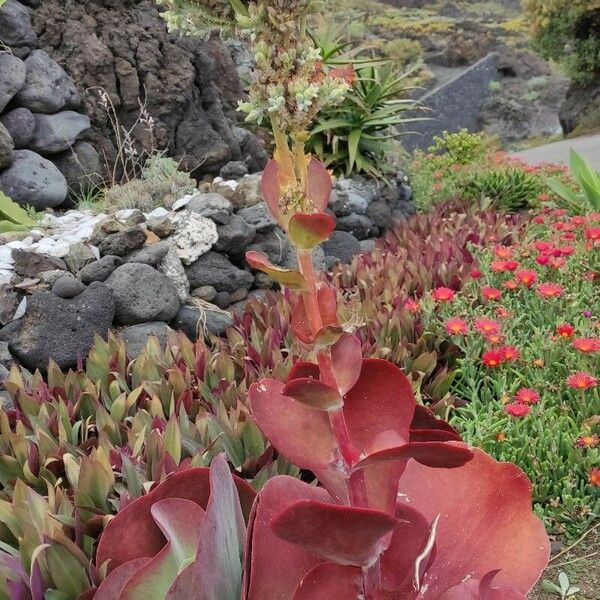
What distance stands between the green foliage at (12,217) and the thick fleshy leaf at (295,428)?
12.2 ft

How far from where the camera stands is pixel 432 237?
4.70 metres

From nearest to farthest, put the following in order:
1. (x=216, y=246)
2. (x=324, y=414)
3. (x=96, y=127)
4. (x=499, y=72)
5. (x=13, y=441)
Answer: (x=324, y=414), (x=13, y=441), (x=216, y=246), (x=96, y=127), (x=499, y=72)

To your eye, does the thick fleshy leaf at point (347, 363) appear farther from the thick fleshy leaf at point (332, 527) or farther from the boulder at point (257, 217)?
the boulder at point (257, 217)

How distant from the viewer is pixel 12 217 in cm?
423

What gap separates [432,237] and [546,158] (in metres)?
9.64

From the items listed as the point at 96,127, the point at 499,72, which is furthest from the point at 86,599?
the point at 499,72

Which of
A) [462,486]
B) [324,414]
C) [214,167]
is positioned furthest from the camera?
[214,167]

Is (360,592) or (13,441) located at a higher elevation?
(360,592)

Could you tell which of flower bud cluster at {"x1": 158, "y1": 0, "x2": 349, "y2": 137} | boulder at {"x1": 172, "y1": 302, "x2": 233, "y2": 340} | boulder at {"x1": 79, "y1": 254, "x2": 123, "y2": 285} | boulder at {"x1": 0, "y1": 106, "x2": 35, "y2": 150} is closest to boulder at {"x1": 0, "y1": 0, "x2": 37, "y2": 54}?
boulder at {"x1": 0, "y1": 106, "x2": 35, "y2": 150}

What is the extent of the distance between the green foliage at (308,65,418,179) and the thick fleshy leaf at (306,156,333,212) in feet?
16.6

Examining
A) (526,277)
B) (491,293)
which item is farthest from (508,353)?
(526,277)

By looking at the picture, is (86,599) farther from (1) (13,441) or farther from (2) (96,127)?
(2) (96,127)

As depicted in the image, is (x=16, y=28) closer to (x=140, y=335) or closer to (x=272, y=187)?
(x=140, y=335)

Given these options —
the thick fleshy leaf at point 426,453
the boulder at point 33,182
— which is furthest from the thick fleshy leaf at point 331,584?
the boulder at point 33,182
